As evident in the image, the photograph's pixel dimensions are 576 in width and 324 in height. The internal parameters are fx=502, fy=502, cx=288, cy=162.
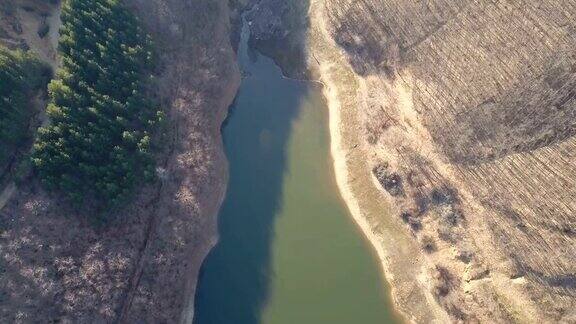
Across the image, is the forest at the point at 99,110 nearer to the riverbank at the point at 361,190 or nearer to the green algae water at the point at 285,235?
→ the green algae water at the point at 285,235

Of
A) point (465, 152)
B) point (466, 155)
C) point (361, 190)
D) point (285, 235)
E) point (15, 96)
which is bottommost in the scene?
point (15, 96)

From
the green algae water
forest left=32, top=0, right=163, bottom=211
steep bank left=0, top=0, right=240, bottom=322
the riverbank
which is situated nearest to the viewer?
steep bank left=0, top=0, right=240, bottom=322

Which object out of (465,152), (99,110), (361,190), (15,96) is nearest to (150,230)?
(99,110)

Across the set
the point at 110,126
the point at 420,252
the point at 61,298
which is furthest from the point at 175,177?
the point at 420,252

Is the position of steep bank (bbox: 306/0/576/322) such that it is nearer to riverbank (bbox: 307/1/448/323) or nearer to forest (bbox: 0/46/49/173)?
riverbank (bbox: 307/1/448/323)

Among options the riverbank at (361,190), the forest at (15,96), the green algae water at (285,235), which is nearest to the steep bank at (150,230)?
the green algae water at (285,235)

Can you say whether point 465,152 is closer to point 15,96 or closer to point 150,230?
point 150,230

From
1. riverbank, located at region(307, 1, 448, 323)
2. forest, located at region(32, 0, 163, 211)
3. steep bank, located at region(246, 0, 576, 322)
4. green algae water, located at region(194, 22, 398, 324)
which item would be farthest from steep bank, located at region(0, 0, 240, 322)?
steep bank, located at region(246, 0, 576, 322)

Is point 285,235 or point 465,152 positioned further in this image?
point 285,235
